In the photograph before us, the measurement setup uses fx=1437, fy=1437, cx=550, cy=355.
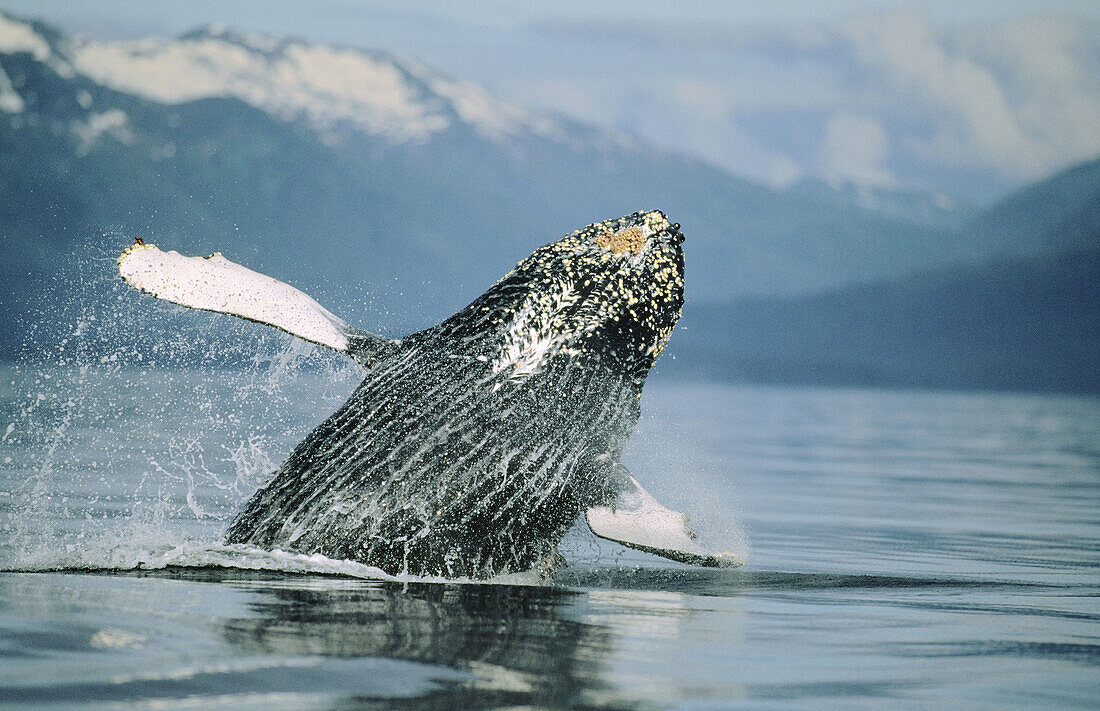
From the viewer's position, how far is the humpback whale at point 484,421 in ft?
27.1

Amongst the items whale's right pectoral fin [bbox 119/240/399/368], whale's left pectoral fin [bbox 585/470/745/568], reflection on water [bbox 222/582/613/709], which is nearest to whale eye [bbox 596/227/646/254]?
whale's right pectoral fin [bbox 119/240/399/368]

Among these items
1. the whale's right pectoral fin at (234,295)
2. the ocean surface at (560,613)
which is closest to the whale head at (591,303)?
the whale's right pectoral fin at (234,295)

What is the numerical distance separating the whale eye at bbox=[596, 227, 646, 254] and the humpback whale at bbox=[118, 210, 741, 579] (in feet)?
0.04

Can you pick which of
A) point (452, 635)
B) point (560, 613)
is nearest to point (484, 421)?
point (560, 613)

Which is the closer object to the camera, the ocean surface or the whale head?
the ocean surface

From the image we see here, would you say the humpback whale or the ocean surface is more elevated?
the humpback whale

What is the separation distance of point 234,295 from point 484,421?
6.36 ft

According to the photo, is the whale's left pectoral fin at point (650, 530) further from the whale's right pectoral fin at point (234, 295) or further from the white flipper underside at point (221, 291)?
the white flipper underside at point (221, 291)

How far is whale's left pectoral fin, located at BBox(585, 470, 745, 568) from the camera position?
8516 millimetres

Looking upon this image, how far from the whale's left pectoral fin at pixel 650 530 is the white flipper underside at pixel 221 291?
2.02m

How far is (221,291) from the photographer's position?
921 centimetres

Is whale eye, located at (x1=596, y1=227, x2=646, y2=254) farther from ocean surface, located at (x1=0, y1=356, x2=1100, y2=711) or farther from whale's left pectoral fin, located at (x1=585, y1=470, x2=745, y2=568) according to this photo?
ocean surface, located at (x1=0, y1=356, x2=1100, y2=711)

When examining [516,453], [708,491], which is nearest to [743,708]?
[516,453]

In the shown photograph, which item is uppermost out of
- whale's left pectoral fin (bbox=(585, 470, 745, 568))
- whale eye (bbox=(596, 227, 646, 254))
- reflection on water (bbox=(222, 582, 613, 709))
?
whale eye (bbox=(596, 227, 646, 254))
